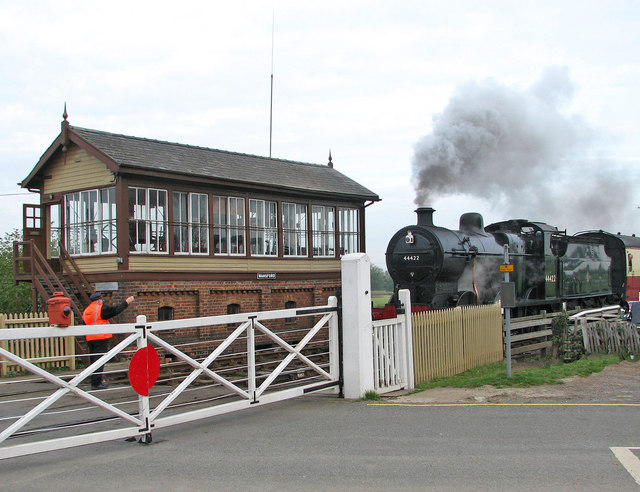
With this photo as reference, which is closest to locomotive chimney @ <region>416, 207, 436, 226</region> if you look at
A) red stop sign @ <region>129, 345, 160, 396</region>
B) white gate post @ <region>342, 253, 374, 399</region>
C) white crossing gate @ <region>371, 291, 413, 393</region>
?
white crossing gate @ <region>371, 291, 413, 393</region>

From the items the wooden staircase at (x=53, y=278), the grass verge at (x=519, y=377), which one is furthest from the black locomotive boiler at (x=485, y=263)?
the wooden staircase at (x=53, y=278)

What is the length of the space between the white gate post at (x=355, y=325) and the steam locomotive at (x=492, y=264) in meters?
3.36

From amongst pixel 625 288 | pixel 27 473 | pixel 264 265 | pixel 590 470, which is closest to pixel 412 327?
pixel 590 470

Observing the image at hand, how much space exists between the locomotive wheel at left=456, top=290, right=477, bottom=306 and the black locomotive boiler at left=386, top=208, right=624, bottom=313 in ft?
0.07

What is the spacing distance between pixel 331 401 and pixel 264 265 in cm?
1035

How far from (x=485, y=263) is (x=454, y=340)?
12.3 feet

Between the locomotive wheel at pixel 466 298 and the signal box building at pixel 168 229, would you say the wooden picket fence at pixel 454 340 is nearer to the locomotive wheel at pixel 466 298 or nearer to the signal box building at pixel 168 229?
the locomotive wheel at pixel 466 298

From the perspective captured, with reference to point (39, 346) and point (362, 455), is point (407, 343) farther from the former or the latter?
point (39, 346)

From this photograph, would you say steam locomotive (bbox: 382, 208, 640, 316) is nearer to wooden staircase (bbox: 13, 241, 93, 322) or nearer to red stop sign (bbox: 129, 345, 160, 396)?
red stop sign (bbox: 129, 345, 160, 396)

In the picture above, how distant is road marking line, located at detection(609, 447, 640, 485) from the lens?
5.75 metres

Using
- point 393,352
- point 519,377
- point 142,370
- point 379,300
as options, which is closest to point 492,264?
point 519,377

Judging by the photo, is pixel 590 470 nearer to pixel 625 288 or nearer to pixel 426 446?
pixel 426 446

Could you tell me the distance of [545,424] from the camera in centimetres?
774

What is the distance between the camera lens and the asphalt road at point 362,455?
561cm
